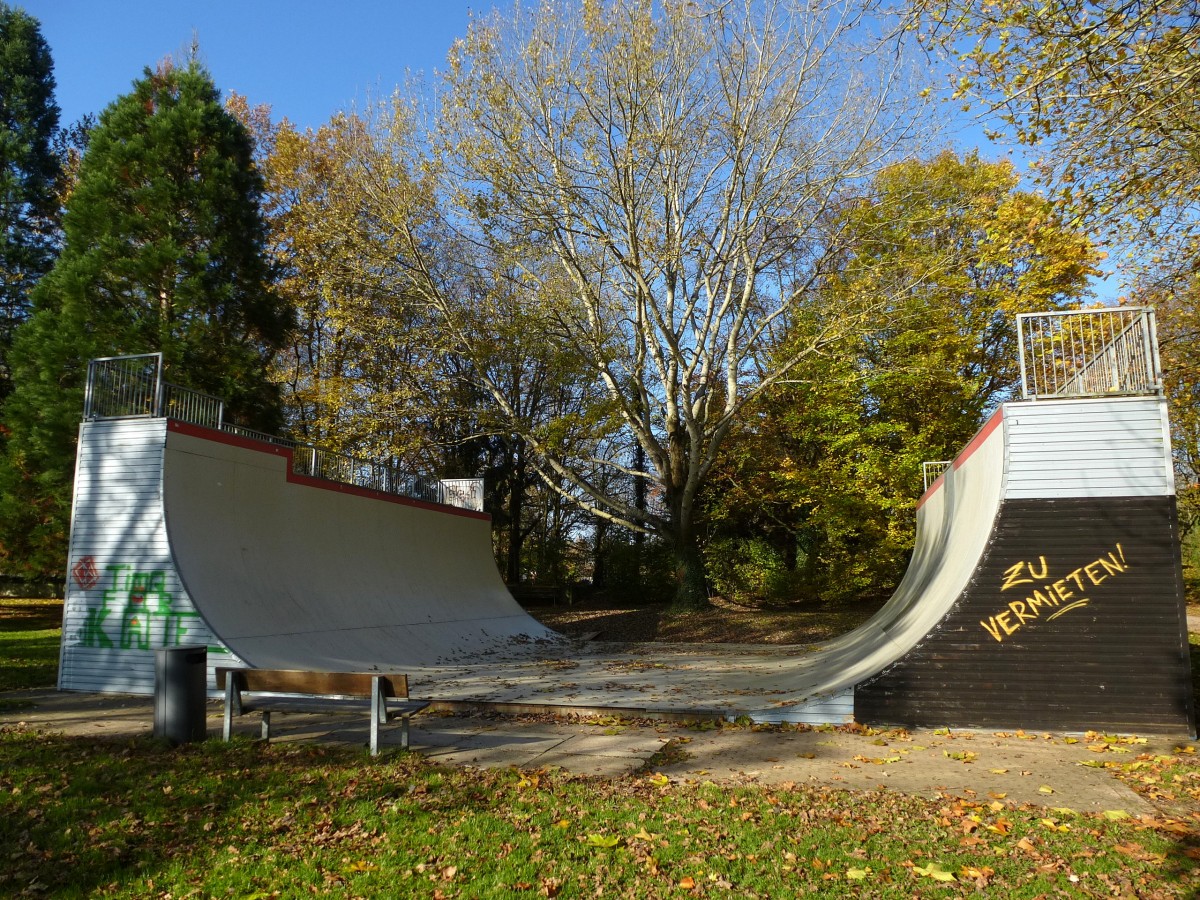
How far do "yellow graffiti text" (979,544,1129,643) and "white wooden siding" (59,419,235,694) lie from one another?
9.07 metres

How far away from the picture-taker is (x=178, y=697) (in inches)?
276

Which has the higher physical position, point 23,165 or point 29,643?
point 23,165

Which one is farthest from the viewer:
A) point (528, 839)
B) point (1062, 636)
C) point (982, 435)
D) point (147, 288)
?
point (147, 288)

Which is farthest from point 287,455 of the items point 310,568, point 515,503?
point 515,503

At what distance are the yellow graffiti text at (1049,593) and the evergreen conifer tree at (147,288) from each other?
1810 centimetres

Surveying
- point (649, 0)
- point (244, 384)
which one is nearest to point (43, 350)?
point (244, 384)

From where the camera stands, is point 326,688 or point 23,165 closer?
point 326,688

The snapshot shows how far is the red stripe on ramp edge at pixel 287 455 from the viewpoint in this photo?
37.7 ft

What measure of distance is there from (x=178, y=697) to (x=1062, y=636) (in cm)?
809

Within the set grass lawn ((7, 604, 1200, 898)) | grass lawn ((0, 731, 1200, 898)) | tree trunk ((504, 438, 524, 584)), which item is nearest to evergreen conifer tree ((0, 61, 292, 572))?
tree trunk ((504, 438, 524, 584))

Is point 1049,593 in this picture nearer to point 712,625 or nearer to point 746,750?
point 746,750

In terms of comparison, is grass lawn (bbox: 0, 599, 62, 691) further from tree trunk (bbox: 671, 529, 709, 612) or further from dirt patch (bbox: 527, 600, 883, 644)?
tree trunk (bbox: 671, 529, 709, 612)

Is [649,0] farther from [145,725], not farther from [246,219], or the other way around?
[145,725]

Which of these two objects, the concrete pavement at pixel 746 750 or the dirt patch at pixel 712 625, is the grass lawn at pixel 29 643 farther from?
the dirt patch at pixel 712 625
